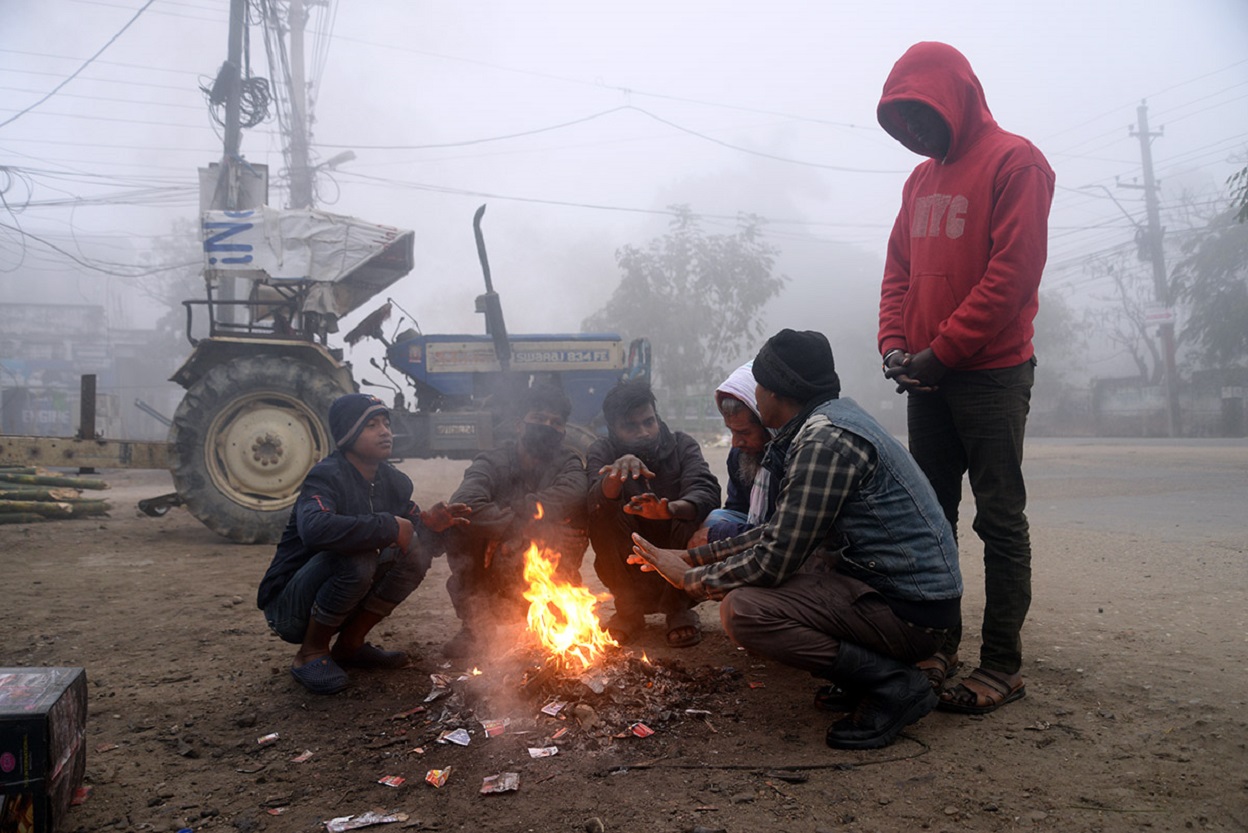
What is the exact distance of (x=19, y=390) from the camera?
23.7 meters

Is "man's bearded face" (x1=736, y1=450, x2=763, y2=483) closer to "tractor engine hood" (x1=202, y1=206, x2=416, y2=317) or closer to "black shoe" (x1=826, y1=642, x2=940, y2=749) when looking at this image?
"black shoe" (x1=826, y1=642, x2=940, y2=749)

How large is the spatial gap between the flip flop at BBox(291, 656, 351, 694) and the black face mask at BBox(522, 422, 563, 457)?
172 centimetres

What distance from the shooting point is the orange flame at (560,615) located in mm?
3461

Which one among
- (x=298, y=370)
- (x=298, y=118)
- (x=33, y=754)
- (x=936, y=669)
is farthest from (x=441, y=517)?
(x=298, y=118)

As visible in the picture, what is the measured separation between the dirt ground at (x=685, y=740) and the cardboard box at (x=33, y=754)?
10.6 inches

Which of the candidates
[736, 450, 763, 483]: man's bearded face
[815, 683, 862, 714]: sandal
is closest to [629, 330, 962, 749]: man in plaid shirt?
[815, 683, 862, 714]: sandal

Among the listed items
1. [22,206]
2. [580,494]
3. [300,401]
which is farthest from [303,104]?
[580,494]

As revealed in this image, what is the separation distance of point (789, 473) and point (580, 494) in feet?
6.20

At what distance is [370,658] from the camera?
12.4 ft

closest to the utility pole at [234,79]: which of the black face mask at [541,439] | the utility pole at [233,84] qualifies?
the utility pole at [233,84]

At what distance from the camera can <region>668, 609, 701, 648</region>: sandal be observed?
4.02m

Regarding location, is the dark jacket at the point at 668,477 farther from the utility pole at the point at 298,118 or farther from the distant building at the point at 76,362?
the distant building at the point at 76,362

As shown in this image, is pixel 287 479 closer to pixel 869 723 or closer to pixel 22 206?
pixel 869 723

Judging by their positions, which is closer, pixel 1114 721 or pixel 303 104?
pixel 1114 721
